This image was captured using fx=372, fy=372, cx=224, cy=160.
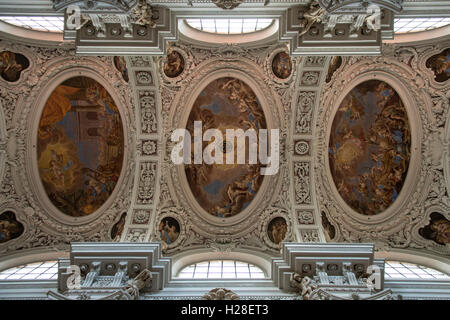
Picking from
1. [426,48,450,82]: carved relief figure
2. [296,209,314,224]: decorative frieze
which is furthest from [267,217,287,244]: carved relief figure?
[426,48,450,82]: carved relief figure

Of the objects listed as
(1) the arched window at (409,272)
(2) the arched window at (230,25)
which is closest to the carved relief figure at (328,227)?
(1) the arched window at (409,272)

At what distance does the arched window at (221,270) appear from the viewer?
1387 centimetres

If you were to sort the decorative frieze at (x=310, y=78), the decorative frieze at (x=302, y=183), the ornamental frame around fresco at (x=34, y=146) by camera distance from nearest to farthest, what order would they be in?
the decorative frieze at (x=310, y=78) → the ornamental frame around fresco at (x=34, y=146) → the decorative frieze at (x=302, y=183)

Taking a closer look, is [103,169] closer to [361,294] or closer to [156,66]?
[156,66]

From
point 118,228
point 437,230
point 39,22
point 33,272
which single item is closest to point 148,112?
point 118,228

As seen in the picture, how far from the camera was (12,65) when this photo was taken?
14664 millimetres

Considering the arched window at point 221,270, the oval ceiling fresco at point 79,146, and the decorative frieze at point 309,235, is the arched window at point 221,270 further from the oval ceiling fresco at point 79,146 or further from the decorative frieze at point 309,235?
the oval ceiling fresco at point 79,146

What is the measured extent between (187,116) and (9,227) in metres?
8.61

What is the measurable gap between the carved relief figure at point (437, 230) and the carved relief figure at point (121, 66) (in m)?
13.6

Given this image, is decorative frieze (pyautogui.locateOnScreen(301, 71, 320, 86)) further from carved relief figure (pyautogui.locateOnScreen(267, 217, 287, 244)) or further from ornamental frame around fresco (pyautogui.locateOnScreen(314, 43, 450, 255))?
carved relief figure (pyautogui.locateOnScreen(267, 217, 287, 244))

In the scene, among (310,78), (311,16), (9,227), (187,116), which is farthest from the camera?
(187,116)

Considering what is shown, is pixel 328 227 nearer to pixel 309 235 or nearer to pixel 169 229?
pixel 309 235

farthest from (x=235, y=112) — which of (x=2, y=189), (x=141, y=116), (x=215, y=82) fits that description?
(x=2, y=189)
